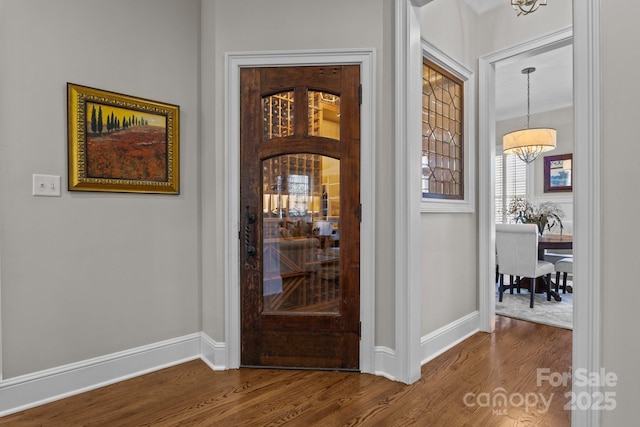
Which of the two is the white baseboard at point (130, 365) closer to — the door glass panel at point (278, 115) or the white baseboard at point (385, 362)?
the white baseboard at point (385, 362)

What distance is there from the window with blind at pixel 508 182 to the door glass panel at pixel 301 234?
553cm

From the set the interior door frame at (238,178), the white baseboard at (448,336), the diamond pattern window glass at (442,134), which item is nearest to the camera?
the interior door frame at (238,178)

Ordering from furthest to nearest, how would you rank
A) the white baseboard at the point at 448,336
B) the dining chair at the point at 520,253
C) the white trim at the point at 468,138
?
the dining chair at the point at 520,253 → the white trim at the point at 468,138 → the white baseboard at the point at 448,336

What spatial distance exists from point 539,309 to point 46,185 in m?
4.62

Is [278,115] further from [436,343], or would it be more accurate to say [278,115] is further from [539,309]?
[539,309]

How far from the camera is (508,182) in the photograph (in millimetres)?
6734

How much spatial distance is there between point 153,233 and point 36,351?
3.01ft

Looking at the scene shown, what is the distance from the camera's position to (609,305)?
1.34 m

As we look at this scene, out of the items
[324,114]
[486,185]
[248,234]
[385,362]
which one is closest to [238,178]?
[248,234]

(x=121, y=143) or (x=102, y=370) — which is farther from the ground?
(x=121, y=143)

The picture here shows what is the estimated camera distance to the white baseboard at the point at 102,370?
6.15ft

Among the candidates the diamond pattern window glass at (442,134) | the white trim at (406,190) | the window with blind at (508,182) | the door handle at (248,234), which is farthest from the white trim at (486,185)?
the window with blind at (508,182)

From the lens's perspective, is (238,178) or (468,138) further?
(468,138)

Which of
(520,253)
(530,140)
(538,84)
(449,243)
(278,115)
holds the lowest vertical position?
(520,253)
